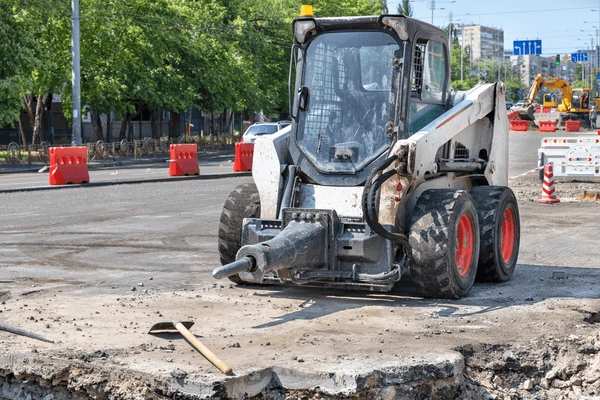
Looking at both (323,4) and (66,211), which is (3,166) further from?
(323,4)

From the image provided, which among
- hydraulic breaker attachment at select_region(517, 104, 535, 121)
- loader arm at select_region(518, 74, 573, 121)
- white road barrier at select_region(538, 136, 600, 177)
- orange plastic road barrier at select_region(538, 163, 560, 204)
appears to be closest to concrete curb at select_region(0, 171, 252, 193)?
white road barrier at select_region(538, 136, 600, 177)

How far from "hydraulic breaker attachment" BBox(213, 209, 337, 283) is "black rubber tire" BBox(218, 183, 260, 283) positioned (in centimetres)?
95

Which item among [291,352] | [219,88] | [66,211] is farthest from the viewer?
[219,88]

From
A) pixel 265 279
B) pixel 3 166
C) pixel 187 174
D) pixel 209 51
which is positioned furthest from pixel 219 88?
pixel 265 279

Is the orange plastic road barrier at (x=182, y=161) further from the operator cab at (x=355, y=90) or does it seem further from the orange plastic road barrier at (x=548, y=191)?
the operator cab at (x=355, y=90)

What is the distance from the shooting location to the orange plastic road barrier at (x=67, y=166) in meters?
26.2

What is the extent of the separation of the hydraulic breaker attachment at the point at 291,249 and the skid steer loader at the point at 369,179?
1cm

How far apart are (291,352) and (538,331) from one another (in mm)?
2300

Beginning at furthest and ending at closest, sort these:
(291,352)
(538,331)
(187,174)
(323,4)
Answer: (323,4)
(187,174)
(538,331)
(291,352)

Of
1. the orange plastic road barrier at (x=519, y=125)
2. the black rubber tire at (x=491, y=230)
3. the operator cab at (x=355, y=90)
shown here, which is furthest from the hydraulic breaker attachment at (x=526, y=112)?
the operator cab at (x=355, y=90)

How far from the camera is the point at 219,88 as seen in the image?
5109cm

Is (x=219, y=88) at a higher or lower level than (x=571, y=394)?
higher

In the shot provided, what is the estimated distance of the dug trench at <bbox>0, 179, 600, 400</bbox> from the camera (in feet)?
21.7

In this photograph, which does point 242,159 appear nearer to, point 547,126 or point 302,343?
point 302,343
